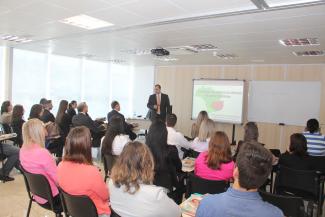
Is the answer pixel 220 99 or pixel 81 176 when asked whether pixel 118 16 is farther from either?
pixel 220 99

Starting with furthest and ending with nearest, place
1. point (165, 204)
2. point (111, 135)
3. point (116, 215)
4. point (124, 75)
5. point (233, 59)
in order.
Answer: point (124, 75), point (233, 59), point (111, 135), point (116, 215), point (165, 204)

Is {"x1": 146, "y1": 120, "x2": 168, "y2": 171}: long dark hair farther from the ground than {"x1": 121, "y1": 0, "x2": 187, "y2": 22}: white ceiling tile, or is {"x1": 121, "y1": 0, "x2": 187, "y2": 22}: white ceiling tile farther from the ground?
{"x1": 121, "y1": 0, "x2": 187, "y2": 22}: white ceiling tile

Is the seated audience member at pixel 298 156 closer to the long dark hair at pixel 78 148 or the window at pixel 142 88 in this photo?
the long dark hair at pixel 78 148

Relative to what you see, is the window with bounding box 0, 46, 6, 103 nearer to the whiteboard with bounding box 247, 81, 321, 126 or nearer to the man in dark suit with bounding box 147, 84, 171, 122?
the man in dark suit with bounding box 147, 84, 171, 122

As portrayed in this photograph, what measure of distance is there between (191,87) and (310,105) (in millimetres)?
3889

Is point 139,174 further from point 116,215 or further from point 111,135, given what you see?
point 111,135

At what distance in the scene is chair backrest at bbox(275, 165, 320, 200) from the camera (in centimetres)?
350

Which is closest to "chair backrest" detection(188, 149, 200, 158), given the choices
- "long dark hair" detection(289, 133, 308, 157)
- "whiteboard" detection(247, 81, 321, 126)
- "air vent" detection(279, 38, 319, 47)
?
"long dark hair" detection(289, 133, 308, 157)

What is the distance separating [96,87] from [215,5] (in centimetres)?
764

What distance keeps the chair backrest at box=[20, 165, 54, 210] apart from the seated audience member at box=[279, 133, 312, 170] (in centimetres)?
296

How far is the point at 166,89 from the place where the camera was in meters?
10.8

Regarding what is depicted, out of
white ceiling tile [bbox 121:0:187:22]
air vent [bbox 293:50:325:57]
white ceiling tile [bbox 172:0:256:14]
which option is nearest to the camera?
white ceiling tile [bbox 172:0:256:14]

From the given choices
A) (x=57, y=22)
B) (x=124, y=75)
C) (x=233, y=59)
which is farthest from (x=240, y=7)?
(x=124, y=75)

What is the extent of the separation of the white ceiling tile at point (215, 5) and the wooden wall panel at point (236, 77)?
18.1 ft
